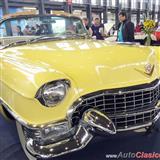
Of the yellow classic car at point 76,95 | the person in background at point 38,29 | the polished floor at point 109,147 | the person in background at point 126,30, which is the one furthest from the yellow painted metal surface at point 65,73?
the person in background at point 126,30

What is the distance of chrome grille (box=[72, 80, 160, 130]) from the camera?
205 centimetres

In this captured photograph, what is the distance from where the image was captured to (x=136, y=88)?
219cm

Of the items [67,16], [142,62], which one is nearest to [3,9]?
[67,16]

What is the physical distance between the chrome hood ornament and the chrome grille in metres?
0.04

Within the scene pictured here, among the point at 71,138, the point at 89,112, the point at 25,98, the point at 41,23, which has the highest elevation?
the point at 41,23

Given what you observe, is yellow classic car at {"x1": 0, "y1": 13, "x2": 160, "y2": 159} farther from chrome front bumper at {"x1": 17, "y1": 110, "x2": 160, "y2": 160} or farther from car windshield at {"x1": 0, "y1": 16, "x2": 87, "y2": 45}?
car windshield at {"x1": 0, "y1": 16, "x2": 87, "y2": 45}

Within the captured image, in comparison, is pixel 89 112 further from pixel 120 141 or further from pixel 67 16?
pixel 67 16

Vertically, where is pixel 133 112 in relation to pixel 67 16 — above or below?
below

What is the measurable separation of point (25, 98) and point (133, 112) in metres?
0.83

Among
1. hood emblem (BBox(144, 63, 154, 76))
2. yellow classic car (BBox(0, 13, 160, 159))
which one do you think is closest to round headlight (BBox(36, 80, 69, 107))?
yellow classic car (BBox(0, 13, 160, 159))

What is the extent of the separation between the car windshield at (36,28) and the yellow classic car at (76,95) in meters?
1.05

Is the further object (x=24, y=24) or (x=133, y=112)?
(x=24, y=24)

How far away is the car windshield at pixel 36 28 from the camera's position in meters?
3.66

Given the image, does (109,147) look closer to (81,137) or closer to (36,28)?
(81,137)
